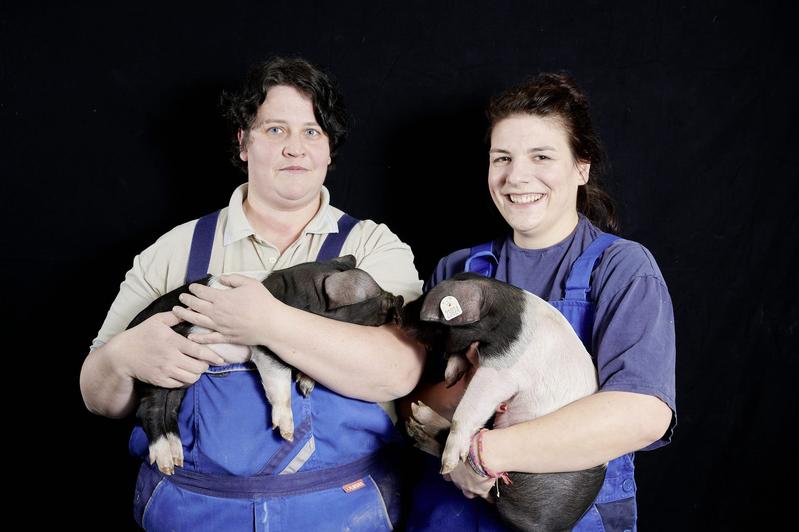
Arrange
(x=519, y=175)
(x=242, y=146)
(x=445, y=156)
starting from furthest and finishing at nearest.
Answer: (x=445, y=156) → (x=242, y=146) → (x=519, y=175)

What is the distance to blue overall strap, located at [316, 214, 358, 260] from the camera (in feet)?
7.43

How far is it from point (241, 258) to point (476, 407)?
881 millimetres

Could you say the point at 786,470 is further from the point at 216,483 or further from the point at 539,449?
the point at 216,483

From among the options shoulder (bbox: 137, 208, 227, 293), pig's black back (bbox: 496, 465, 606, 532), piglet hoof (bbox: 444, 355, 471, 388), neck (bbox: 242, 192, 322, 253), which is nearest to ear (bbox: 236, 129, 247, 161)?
neck (bbox: 242, 192, 322, 253)

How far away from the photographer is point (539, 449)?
5.83ft

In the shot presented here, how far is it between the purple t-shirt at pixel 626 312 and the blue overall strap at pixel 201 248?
3.09 ft

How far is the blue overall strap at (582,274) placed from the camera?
2041mm

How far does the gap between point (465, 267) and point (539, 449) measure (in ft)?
2.26

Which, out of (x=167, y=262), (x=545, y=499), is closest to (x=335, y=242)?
(x=167, y=262)

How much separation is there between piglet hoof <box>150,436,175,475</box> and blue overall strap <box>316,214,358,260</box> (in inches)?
26.8

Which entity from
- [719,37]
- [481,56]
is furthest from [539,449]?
[719,37]

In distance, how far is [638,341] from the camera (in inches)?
72.6

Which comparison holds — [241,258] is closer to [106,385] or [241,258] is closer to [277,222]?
[277,222]

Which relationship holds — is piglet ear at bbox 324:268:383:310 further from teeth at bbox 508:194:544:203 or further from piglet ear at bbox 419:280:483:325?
teeth at bbox 508:194:544:203
